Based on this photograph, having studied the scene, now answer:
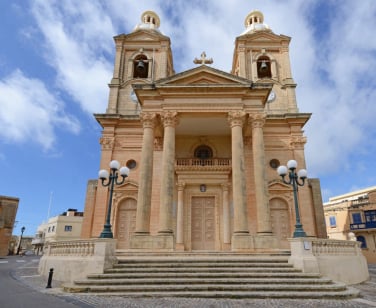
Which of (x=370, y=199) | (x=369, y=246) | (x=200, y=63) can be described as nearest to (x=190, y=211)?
(x=200, y=63)

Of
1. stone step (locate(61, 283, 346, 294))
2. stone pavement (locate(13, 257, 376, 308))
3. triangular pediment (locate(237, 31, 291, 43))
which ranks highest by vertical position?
triangular pediment (locate(237, 31, 291, 43))

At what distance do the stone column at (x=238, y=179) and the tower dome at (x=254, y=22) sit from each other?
44.1 ft

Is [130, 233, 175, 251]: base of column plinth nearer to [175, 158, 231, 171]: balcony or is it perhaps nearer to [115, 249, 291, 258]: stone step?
[115, 249, 291, 258]: stone step

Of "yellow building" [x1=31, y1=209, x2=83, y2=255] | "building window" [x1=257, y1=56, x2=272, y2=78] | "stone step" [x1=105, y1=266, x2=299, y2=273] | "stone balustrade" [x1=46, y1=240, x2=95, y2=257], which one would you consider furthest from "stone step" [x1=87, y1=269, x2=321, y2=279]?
"yellow building" [x1=31, y1=209, x2=83, y2=255]

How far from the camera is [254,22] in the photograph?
25.6 metres

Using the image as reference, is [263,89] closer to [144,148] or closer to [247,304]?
[144,148]

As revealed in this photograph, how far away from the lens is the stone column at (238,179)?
12891 mm

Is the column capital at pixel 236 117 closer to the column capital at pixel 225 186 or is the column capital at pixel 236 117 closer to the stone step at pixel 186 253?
the column capital at pixel 225 186

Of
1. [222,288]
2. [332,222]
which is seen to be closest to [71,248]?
[222,288]

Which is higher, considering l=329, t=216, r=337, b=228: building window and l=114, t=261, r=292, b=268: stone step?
l=329, t=216, r=337, b=228: building window

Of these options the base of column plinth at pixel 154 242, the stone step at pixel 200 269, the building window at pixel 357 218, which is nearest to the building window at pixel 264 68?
the base of column plinth at pixel 154 242

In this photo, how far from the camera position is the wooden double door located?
638 inches

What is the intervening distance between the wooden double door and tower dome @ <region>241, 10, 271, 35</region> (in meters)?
16.4

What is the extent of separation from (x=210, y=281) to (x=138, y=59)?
19416 millimetres
